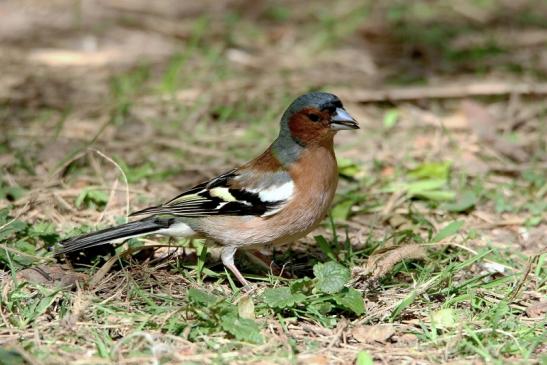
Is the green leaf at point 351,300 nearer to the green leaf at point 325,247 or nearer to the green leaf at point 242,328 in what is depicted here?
the green leaf at point 242,328

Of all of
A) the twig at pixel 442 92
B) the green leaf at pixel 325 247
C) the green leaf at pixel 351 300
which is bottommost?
the green leaf at pixel 325 247

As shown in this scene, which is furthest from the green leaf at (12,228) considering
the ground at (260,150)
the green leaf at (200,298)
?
the green leaf at (200,298)

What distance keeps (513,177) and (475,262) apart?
4.86 ft

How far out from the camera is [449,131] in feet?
21.4

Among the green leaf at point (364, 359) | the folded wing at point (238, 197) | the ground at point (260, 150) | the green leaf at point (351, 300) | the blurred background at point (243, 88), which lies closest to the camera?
the green leaf at point (364, 359)

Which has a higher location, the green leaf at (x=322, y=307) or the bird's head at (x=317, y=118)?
the bird's head at (x=317, y=118)

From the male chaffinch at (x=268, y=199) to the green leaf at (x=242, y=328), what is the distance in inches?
24.4

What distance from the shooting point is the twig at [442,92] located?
6895 mm

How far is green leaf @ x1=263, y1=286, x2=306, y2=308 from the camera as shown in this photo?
12.3ft

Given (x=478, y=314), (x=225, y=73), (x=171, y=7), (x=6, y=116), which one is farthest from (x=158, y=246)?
(x=171, y=7)

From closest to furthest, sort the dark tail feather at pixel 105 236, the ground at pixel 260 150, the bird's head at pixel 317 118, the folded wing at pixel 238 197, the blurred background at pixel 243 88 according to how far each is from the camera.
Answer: the ground at pixel 260 150, the dark tail feather at pixel 105 236, the folded wing at pixel 238 197, the bird's head at pixel 317 118, the blurred background at pixel 243 88

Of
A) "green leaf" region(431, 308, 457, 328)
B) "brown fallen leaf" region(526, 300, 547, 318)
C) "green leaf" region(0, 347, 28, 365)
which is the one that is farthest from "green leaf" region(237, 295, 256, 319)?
"brown fallen leaf" region(526, 300, 547, 318)

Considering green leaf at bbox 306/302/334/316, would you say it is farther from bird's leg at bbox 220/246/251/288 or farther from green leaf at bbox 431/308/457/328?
bird's leg at bbox 220/246/251/288

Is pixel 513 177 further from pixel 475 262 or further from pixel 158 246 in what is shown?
pixel 158 246
